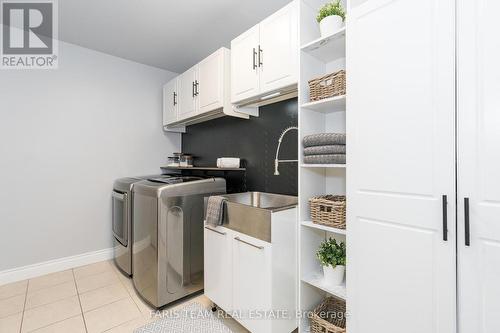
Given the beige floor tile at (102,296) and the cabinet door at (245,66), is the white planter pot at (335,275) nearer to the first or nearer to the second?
the cabinet door at (245,66)

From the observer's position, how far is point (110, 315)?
189cm

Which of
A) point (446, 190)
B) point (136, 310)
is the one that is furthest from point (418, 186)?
Result: point (136, 310)

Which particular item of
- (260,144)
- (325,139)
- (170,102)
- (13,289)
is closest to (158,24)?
(170,102)

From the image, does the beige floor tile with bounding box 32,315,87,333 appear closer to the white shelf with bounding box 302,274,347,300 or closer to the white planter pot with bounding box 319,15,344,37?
the white shelf with bounding box 302,274,347,300

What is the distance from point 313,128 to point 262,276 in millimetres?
1050

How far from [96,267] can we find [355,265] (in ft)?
9.42

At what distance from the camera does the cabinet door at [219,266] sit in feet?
5.74

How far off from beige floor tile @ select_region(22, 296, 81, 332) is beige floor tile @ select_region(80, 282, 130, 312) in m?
0.06

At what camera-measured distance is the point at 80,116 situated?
2.76 meters

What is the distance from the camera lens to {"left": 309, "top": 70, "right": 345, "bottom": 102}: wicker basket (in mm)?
1400

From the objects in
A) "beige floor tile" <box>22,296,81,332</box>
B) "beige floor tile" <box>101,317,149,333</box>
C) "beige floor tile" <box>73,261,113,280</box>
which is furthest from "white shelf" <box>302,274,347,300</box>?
"beige floor tile" <box>73,261,113,280</box>

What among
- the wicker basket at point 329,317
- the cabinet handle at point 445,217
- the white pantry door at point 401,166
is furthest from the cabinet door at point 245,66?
the wicker basket at point 329,317

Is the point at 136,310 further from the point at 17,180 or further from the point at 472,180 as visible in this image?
the point at 472,180

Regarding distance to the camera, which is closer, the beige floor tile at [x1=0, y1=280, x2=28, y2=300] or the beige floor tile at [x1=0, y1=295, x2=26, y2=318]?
the beige floor tile at [x1=0, y1=295, x2=26, y2=318]
